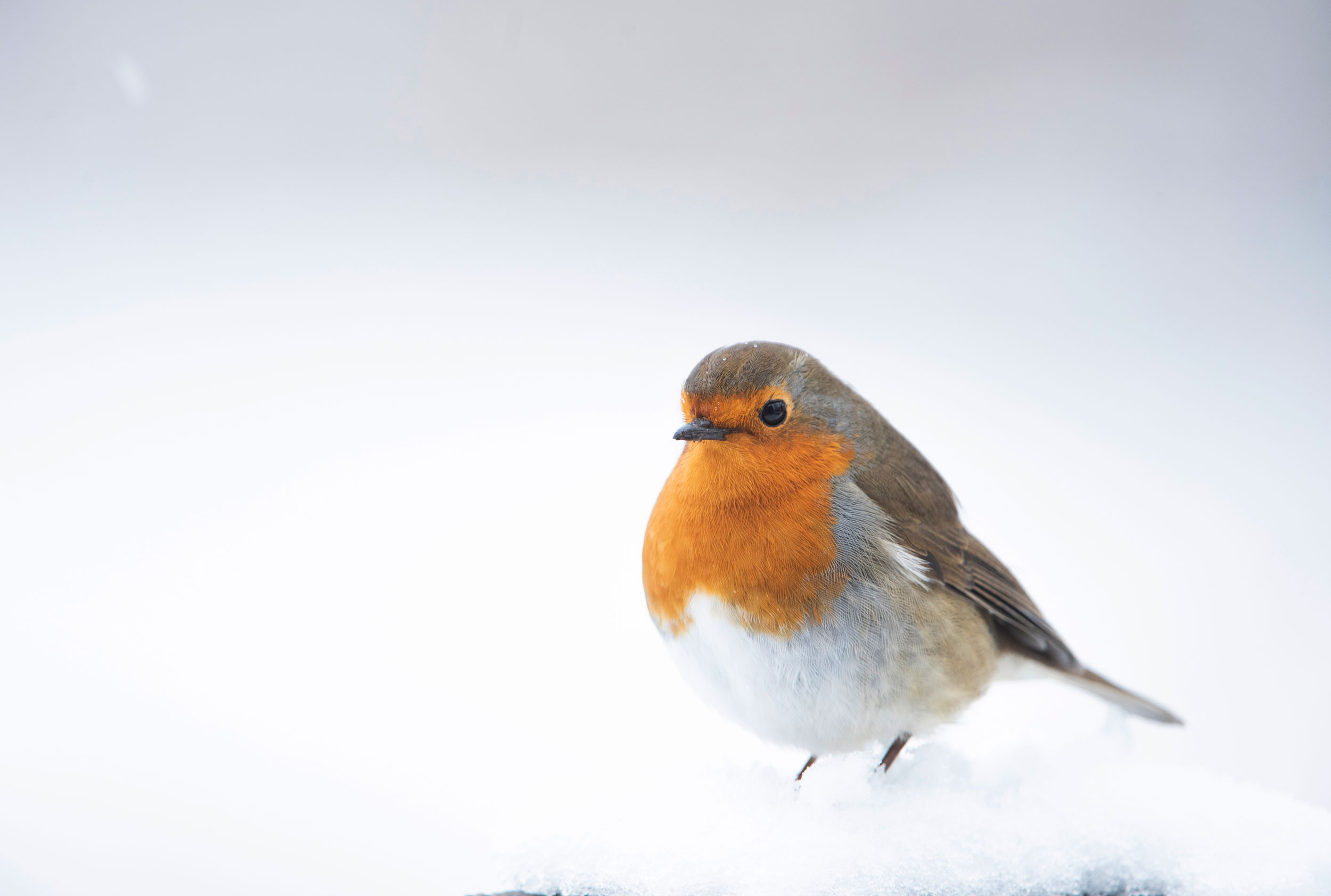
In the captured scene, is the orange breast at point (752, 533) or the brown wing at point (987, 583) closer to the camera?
the orange breast at point (752, 533)

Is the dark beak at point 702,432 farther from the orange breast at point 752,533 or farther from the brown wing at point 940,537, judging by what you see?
the brown wing at point 940,537

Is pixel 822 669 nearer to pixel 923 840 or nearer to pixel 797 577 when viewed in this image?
pixel 797 577

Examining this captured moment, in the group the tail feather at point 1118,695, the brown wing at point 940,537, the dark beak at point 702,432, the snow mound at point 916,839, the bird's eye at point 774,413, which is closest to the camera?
the snow mound at point 916,839

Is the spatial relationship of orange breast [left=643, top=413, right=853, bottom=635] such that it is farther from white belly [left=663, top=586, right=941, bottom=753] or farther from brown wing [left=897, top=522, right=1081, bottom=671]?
brown wing [left=897, top=522, right=1081, bottom=671]

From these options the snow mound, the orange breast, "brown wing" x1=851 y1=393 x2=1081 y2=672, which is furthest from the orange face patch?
the snow mound

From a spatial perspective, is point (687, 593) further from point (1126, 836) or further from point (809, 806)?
point (1126, 836)

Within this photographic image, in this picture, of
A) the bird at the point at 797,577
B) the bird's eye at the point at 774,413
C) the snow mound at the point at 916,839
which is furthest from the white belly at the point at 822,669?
the bird's eye at the point at 774,413
